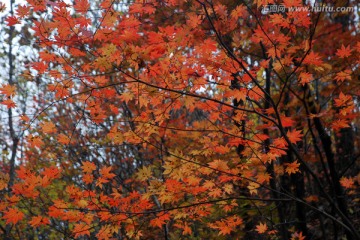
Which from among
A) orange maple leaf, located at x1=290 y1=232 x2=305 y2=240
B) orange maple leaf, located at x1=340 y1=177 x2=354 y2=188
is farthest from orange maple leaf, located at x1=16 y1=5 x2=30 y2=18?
orange maple leaf, located at x1=340 y1=177 x2=354 y2=188

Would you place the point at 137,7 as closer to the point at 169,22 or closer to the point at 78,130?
the point at 169,22

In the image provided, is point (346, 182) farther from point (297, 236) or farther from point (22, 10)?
point (22, 10)

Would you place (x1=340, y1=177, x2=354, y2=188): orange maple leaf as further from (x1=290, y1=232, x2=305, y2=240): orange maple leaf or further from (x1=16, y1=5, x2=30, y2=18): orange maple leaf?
(x1=16, y1=5, x2=30, y2=18): orange maple leaf

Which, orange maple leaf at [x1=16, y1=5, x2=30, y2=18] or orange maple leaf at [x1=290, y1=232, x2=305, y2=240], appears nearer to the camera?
orange maple leaf at [x1=16, y1=5, x2=30, y2=18]

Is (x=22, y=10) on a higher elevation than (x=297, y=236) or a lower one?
higher

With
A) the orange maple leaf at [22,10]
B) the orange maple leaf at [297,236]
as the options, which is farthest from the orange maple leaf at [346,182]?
the orange maple leaf at [22,10]

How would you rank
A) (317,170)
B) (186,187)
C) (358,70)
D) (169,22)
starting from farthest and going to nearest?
(317,170), (169,22), (358,70), (186,187)

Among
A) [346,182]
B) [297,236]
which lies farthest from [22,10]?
[346,182]

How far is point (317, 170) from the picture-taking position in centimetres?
805

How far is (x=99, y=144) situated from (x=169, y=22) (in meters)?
2.77

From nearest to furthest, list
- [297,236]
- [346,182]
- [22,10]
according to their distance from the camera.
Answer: [22,10] < [297,236] < [346,182]

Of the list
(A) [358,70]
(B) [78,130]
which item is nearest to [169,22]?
(A) [358,70]

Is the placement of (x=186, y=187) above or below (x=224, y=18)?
below

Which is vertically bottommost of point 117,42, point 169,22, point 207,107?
point 207,107
